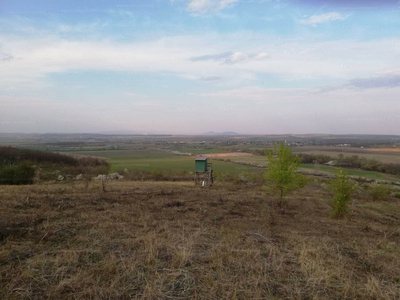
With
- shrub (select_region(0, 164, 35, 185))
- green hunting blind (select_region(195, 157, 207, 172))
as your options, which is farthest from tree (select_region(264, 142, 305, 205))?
shrub (select_region(0, 164, 35, 185))

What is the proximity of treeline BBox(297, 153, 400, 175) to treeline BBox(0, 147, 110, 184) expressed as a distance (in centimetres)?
3113

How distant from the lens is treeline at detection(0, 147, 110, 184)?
23112mm

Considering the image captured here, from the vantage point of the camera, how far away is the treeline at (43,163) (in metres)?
23.1

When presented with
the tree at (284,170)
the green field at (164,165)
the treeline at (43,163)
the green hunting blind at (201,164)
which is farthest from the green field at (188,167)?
the tree at (284,170)

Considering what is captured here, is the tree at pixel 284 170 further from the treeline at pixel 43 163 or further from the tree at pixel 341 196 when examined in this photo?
the treeline at pixel 43 163

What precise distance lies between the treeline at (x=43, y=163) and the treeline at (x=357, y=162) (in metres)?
31.1

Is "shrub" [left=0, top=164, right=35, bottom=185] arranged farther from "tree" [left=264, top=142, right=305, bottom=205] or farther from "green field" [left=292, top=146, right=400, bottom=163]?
"green field" [left=292, top=146, right=400, bottom=163]

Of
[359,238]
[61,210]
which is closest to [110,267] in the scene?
[61,210]

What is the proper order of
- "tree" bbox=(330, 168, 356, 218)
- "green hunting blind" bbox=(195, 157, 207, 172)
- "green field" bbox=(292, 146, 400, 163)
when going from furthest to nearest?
"green field" bbox=(292, 146, 400, 163), "green hunting blind" bbox=(195, 157, 207, 172), "tree" bbox=(330, 168, 356, 218)

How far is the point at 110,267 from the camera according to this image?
480 cm

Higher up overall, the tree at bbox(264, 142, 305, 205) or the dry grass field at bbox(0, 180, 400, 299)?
the tree at bbox(264, 142, 305, 205)

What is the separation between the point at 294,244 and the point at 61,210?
333 inches

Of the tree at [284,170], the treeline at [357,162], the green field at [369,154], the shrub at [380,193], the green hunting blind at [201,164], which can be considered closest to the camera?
the tree at [284,170]

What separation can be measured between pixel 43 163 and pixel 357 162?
51.7m
